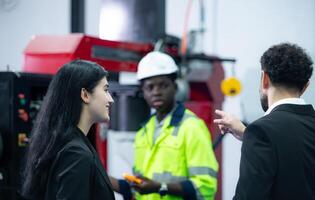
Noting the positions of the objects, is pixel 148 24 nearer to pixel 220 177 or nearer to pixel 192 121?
pixel 192 121

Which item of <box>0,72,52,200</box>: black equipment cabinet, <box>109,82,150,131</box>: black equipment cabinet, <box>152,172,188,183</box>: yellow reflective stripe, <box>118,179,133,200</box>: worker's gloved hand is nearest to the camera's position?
<box>0,72,52,200</box>: black equipment cabinet

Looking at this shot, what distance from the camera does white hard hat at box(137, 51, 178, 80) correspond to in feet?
6.95

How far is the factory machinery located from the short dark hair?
939 millimetres

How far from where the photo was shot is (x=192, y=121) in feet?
6.60

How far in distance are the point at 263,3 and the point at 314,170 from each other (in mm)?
1925

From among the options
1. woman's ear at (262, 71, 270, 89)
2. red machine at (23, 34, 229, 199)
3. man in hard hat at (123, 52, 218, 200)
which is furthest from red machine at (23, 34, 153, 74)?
woman's ear at (262, 71, 270, 89)

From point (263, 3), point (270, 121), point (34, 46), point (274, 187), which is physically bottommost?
point (274, 187)

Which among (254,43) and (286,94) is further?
(254,43)

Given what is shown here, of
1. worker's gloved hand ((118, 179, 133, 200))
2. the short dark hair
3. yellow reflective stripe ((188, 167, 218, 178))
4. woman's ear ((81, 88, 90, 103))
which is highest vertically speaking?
the short dark hair

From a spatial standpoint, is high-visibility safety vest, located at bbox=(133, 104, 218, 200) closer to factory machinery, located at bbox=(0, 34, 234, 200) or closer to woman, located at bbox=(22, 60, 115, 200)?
factory machinery, located at bbox=(0, 34, 234, 200)

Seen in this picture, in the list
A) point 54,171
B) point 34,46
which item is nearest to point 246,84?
point 34,46

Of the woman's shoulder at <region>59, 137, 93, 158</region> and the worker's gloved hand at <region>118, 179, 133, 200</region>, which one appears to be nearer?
the woman's shoulder at <region>59, 137, 93, 158</region>

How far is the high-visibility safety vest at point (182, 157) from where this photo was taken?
1.92 meters

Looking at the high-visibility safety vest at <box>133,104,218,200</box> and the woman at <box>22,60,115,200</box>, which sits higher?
the woman at <box>22,60,115,200</box>
